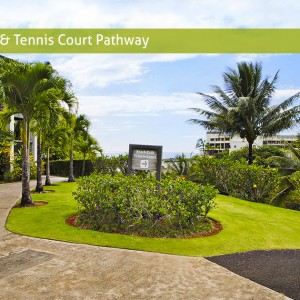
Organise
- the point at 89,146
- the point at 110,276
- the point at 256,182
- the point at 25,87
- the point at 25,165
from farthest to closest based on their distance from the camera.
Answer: the point at 89,146
the point at 256,182
the point at 25,165
the point at 25,87
the point at 110,276

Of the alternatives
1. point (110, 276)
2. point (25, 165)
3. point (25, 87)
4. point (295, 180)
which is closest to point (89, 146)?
point (25, 165)

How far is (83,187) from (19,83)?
5124 mm

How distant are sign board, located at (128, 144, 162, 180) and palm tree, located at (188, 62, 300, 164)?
14.5 meters

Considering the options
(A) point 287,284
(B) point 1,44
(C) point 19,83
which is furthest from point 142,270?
(C) point 19,83

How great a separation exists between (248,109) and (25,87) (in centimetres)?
1659

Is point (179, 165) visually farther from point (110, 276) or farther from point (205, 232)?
point (110, 276)

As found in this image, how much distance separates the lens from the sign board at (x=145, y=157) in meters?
12.2

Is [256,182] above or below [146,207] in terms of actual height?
above

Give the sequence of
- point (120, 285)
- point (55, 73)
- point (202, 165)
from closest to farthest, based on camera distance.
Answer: point (120, 285)
point (55, 73)
point (202, 165)

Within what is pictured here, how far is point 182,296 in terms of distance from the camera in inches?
223

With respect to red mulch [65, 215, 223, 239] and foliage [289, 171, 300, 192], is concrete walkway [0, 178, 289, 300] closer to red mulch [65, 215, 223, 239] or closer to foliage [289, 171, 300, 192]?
red mulch [65, 215, 223, 239]

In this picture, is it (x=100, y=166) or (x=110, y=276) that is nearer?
(x=110, y=276)

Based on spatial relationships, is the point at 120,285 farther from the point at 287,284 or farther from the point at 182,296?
the point at 287,284

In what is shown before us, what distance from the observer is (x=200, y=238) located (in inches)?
366
